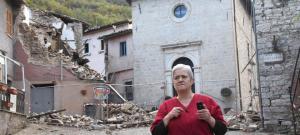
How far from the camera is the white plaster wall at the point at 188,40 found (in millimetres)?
22516

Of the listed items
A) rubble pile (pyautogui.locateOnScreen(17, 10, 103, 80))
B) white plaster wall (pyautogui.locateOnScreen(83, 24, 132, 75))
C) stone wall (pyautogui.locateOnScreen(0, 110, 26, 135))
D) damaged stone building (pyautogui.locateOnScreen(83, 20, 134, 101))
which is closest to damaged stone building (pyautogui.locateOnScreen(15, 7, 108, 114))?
rubble pile (pyautogui.locateOnScreen(17, 10, 103, 80))

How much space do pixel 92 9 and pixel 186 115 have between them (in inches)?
2550

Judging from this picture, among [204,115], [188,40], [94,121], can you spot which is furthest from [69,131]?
[204,115]

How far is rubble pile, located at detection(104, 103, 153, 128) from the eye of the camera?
16.2 m

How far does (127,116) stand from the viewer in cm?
1858

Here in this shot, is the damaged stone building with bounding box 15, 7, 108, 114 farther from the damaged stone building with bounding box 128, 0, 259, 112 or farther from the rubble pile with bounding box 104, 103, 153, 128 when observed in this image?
the damaged stone building with bounding box 128, 0, 259, 112

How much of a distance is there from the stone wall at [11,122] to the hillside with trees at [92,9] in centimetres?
4241

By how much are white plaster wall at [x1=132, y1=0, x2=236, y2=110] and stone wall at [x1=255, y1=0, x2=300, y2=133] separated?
733 cm

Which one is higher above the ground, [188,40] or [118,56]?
[188,40]

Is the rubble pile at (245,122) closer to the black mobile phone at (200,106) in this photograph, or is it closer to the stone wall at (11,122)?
the stone wall at (11,122)

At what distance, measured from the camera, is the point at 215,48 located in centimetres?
2294

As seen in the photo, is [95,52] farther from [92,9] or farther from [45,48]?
[92,9]

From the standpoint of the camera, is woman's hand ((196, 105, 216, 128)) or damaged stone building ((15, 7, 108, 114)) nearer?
woman's hand ((196, 105, 216, 128))

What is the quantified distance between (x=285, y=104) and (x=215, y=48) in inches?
352
